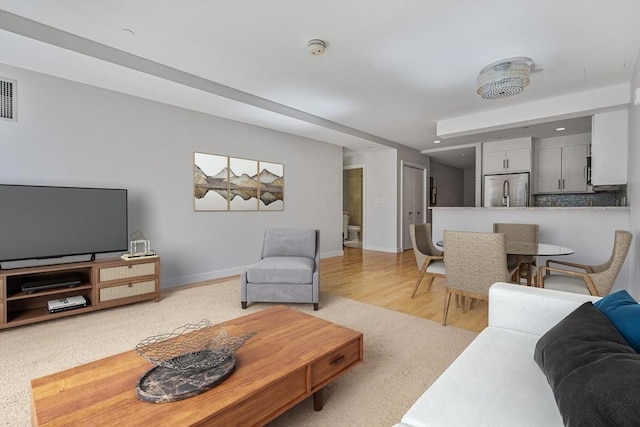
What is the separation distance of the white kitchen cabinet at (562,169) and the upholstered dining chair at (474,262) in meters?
4.88

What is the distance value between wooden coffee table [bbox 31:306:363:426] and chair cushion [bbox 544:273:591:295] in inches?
73.0

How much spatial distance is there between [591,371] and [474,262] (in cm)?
182

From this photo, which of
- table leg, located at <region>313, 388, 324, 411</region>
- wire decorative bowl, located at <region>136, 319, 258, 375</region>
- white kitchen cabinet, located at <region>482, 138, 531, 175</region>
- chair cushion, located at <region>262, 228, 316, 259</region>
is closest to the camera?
wire decorative bowl, located at <region>136, 319, 258, 375</region>

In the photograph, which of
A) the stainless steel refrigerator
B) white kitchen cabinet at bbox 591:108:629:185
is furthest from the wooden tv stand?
the stainless steel refrigerator

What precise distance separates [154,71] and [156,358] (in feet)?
9.28

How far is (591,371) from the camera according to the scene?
0.85 m

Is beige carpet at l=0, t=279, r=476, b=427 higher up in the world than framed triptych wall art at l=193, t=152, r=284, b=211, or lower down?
lower down

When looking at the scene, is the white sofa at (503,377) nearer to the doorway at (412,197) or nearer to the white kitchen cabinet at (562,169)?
the doorway at (412,197)

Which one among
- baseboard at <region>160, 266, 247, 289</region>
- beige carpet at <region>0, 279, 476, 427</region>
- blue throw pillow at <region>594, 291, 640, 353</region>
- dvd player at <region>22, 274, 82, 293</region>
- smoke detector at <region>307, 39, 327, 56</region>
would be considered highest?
smoke detector at <region>307, 39, 327, 56</region>

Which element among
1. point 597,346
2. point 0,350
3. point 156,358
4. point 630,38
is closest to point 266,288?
point 156,358

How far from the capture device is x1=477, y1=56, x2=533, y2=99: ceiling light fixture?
299cm

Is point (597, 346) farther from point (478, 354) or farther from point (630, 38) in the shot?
point (630, 38)

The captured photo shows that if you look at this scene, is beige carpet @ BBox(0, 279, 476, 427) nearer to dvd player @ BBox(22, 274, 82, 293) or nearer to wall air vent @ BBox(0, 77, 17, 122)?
dvd player @ BBox(22, 274, 82, 293)

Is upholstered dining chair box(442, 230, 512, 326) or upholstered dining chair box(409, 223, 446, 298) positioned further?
upholstered dining chair box(409, 223, 446, 298)
